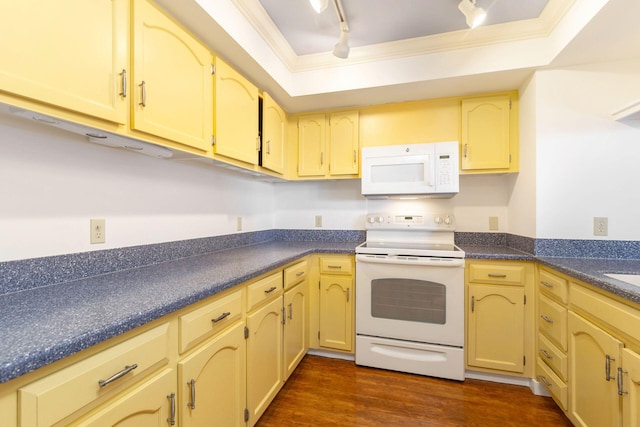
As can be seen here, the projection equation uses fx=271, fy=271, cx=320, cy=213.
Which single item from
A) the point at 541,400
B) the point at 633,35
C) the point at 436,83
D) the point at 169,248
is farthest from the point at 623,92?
the point at 169,248

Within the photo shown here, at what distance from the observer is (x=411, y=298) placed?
1.97 meters

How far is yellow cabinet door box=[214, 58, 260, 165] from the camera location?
1.52m

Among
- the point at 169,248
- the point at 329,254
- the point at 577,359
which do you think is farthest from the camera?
the point at 329,254

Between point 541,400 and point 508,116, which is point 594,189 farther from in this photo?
point 541,400

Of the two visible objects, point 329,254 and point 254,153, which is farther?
point 329,254

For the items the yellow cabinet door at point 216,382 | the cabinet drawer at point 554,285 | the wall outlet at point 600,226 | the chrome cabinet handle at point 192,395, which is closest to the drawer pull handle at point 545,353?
the cabinet drawer at point 554,285

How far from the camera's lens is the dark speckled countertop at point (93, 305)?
58 centimetres

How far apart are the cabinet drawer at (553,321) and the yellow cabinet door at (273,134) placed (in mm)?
2033

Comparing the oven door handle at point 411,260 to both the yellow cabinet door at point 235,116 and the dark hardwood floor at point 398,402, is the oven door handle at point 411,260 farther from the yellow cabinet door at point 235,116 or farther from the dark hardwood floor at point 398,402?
the yellow cabinet door at point 235,116

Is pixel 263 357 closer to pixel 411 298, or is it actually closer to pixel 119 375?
pixel 119 375

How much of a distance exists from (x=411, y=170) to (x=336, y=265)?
37.5 inches

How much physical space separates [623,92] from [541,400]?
2.00 m

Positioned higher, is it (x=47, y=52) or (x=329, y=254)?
(x=47, y=52)

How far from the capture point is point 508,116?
209 cm
